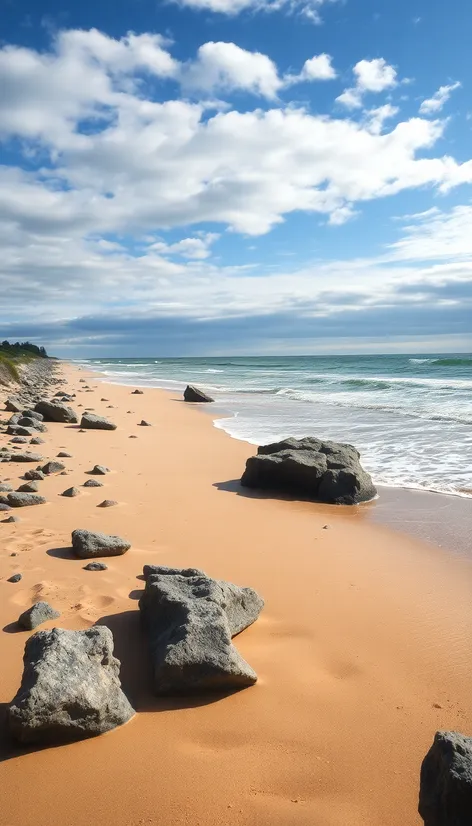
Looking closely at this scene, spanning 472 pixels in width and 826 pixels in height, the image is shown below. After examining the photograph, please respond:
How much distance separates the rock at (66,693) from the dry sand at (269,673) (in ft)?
0.29

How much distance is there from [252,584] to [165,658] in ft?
5.56

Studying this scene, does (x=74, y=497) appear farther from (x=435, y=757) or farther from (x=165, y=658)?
(x=435, y=757)

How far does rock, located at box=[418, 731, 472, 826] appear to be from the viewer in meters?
1.85

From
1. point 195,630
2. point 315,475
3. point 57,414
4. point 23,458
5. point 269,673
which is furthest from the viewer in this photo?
point 57,414

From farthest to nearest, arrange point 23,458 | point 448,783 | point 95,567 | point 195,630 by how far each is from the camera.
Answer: point 23,458 → point 95,567 → point 195,630 → point 448,783

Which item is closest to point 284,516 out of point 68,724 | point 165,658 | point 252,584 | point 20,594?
point 252,584

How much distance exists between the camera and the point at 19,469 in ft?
28.6

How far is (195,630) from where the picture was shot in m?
3.28

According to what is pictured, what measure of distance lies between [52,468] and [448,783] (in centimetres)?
766

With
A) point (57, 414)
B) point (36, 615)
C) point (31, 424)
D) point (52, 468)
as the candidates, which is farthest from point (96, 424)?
point (36, 615)

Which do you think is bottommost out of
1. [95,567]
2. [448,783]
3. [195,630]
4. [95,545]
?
[95,567]

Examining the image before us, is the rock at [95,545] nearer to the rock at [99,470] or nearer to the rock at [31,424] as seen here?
the rock at [99,470]

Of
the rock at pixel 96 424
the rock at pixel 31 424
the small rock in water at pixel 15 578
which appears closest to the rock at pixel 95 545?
the small rock in water at pixel 15 578

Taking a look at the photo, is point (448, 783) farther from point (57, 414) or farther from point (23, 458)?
point (57, 414)
